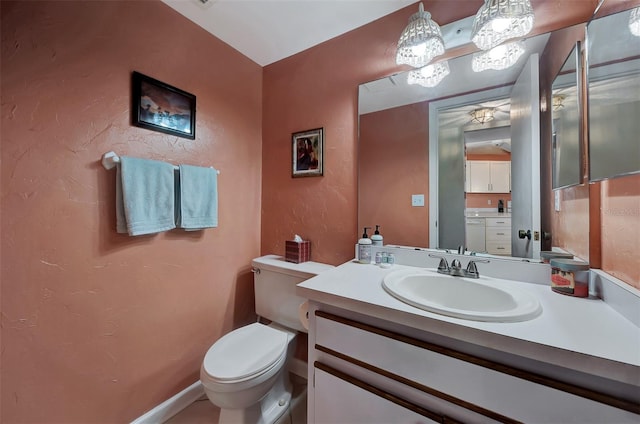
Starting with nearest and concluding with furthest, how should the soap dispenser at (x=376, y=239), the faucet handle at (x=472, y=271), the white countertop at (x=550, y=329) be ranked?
1. the white countertop at (x=550, y=329)
2. the faucet handle at (x=472, y=271)
3. the soap dispenser at (x=376, y=239)

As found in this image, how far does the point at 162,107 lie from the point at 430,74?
1.45m

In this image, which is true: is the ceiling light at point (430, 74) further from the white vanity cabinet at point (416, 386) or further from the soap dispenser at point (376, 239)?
the white vanity cabinet at point (416, 386)

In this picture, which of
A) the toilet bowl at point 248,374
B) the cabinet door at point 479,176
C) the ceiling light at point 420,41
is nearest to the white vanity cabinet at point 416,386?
the toilet bowl at point 248,374

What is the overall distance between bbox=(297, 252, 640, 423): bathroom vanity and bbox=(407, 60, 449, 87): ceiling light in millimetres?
975

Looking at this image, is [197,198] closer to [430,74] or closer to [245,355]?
[245,355]

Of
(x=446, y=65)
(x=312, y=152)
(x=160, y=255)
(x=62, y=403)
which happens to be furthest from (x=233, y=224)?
(x=446, y=65)

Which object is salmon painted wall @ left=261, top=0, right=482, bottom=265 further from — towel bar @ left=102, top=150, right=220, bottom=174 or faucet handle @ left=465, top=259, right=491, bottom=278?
towel bar @ left=102, top=150, right=220, bottom=174

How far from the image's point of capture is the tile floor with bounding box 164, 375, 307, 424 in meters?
1.27

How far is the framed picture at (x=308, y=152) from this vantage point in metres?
1.57

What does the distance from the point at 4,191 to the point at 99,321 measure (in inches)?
25.0

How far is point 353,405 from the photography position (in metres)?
0.81

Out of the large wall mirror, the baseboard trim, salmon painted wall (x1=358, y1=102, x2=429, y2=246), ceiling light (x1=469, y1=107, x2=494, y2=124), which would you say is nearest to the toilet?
the baseboard trim

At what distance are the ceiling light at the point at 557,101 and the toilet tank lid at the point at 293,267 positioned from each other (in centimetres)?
130

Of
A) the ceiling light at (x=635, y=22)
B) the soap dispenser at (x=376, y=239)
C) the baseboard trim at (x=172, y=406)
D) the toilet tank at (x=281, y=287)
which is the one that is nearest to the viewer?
the ceiling light at (x=635, y=22)
